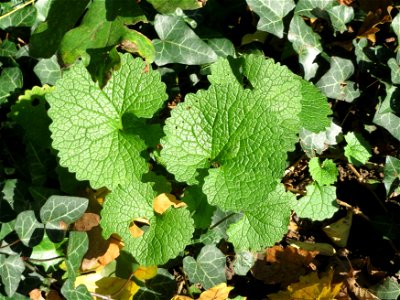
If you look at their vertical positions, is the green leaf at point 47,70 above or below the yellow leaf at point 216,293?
above

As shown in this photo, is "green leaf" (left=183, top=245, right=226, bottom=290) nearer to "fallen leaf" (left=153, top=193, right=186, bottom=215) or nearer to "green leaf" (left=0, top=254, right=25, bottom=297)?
"fallen leaf" (left=153, top=193, right=186, bottom=215)

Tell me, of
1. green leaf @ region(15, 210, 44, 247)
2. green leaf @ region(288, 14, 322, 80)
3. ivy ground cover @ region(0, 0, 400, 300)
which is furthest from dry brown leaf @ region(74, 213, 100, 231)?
green leaf @ region(288, 14, 322, 80)

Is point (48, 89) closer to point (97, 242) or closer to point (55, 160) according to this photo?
point (55, 160)

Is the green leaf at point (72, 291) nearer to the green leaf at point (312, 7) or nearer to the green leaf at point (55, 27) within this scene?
the green leaf at point (55, 27)

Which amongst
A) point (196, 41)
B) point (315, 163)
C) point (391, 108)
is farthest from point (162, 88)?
point (391, 108)

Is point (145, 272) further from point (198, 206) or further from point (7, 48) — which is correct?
point (7, 48)

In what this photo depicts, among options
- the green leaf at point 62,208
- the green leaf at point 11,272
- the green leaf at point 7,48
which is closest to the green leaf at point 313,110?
the green leaf at point 62,208

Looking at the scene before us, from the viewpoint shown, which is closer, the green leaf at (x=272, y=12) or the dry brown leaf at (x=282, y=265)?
the green leaf at (x=272, y=12)
